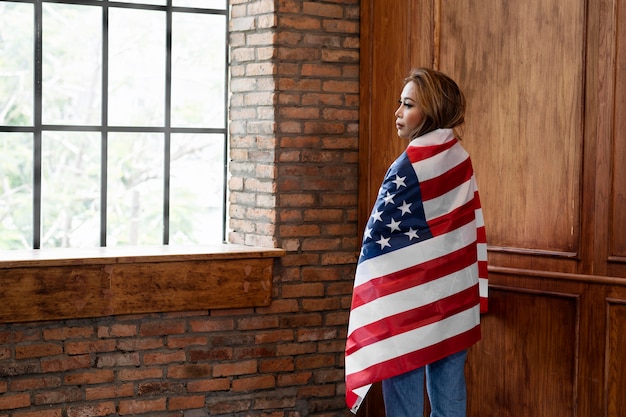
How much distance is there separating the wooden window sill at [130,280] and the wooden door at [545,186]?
1174 mm

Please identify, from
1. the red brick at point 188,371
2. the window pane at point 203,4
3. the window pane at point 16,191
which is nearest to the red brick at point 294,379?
the red brick at point 188,371

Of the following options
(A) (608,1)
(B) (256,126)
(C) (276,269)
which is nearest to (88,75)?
(B) (256,126)

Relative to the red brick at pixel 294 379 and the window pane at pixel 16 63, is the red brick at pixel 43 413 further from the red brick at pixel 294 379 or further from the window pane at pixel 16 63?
the window pane at pixel 16 63

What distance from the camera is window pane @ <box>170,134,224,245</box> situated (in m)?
4.91

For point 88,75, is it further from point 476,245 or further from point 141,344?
point 476,245

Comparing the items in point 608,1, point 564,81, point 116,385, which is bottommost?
point 116,385

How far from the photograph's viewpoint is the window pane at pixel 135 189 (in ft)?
15.6

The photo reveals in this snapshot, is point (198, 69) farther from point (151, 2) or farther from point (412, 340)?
point (412, 340)

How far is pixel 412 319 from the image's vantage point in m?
3.50

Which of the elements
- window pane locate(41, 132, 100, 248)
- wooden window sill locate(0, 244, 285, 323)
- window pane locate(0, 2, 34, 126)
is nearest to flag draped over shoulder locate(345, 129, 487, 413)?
wooden window sill locate(0, 244, 285, 323)

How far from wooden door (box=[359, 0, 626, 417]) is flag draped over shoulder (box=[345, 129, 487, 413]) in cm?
49

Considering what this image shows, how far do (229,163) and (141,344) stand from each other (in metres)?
1.13

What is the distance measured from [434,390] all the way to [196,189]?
191cm

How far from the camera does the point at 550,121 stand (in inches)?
151
